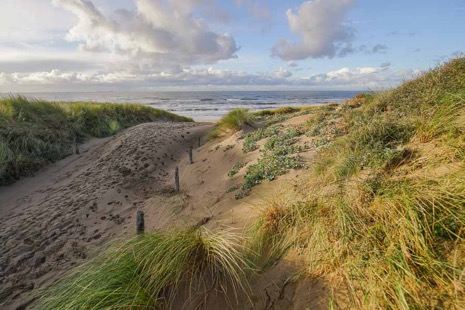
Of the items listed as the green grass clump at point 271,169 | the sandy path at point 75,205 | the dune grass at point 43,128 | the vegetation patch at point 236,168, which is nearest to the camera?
the sandy path at point 75,205

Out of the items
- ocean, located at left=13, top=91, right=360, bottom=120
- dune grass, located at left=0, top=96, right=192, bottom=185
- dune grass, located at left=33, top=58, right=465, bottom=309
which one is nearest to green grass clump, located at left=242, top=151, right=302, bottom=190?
dune grass, located at left=33, top=58, right=465, bottom=309

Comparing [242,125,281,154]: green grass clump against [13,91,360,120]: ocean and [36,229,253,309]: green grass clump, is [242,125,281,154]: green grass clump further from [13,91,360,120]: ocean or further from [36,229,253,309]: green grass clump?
[13,91,360,120]: ocean

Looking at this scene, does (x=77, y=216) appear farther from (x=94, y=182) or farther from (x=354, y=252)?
(x=354, y=252)

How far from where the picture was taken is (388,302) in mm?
2330

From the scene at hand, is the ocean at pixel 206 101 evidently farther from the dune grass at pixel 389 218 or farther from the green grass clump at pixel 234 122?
the dune grass at pixel 389 218

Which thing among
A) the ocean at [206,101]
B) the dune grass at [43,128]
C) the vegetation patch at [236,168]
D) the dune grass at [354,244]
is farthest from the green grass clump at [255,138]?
the ocean at [206,101]

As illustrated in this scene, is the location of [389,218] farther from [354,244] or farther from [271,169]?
[271,169]

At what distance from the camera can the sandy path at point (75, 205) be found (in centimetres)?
580

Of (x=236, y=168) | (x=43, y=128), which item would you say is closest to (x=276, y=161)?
(x=236, y=168)

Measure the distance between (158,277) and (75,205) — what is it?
6542mm

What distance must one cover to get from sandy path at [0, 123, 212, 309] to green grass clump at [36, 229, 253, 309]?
8.39ft

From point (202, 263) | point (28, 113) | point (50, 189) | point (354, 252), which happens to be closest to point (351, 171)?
point (354, 252)

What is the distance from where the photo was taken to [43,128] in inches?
586

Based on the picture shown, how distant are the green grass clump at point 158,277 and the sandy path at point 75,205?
2.56m
